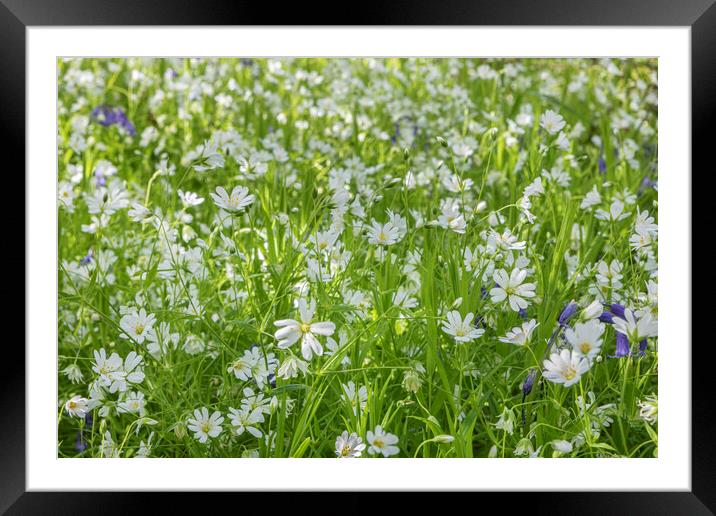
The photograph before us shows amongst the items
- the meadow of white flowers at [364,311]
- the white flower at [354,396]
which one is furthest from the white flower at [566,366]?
the white flower at [354,396]

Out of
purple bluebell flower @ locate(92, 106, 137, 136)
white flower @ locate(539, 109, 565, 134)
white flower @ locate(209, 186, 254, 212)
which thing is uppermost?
purple bluebell flower @ locate(92, 106, 137, 136)

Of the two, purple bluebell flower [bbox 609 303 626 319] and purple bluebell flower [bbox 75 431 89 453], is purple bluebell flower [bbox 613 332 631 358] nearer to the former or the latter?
purple bluebell flower [bbox 609 303 626 319]

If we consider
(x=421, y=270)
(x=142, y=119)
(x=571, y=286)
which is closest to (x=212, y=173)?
(x=142, y=119)

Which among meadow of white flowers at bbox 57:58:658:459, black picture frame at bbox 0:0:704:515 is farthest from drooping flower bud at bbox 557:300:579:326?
black picture frame at bbox 0:0:704:515

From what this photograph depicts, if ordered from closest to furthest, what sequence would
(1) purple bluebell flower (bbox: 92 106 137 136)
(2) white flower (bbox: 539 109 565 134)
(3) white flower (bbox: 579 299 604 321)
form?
1. (3) white flower (bbox: 579 299 604 321)
2. (2) white flower (bbox: 539 109 565 134)
3. (1) purple bluebell flower (bbox: 92 106 137 136)

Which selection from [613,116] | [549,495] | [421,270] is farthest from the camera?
[613,116]

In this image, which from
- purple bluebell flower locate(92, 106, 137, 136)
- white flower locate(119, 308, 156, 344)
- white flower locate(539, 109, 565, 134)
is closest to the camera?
white flower locate(119, 308, 156, 344)
